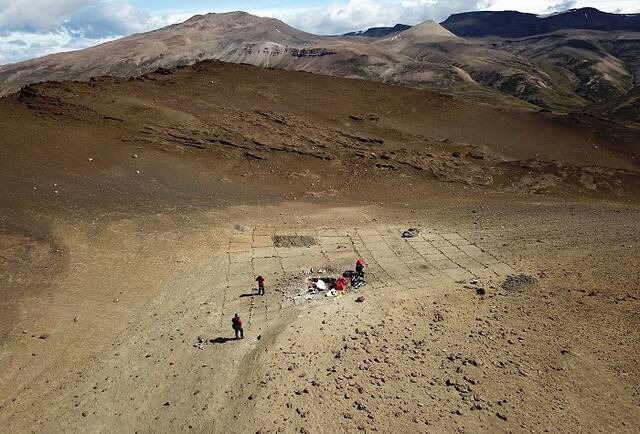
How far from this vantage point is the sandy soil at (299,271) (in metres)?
15.0

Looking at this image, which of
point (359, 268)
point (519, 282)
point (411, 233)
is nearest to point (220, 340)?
point (359, 268)

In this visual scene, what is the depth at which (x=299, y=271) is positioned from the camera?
77.5ft

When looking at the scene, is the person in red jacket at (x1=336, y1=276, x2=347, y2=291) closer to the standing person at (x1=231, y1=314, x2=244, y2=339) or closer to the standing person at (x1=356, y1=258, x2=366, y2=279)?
the standing person at (x1=356, y1=258, x2=366, y2=279)

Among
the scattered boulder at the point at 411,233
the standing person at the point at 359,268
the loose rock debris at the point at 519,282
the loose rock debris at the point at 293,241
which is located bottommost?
the scattered boulder at the point at 411,233

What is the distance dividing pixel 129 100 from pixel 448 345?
112 ft

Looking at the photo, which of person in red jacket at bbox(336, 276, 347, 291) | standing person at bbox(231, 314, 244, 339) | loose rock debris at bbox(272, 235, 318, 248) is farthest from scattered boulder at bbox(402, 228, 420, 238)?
standing person at bbox(231, 314, 244, 339)

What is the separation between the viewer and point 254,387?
49.8 ft

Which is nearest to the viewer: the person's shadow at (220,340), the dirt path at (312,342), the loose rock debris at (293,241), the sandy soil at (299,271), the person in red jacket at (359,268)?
the dirt path at (312,342)

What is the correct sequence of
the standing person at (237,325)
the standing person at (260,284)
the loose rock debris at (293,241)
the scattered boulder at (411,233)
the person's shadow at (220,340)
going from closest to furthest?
1. the standing person at (237,325)
2. the person's shadow at (220,340)
3. the standing person at (260,284)
4. the loose rock debris at (293,241)
5. the scattered boulder at (411,233)

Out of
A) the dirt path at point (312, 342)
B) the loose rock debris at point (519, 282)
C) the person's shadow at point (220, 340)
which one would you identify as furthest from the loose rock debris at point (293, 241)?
the loose rock debris at point (519, 282)

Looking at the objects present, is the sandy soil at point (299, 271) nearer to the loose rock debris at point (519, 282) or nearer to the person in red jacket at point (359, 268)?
the loose rock debris at point (519, 282)

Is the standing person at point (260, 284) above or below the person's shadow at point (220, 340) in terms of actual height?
above

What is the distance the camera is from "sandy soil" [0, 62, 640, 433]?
14977 mm

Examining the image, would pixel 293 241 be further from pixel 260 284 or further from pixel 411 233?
pixel 411 233
